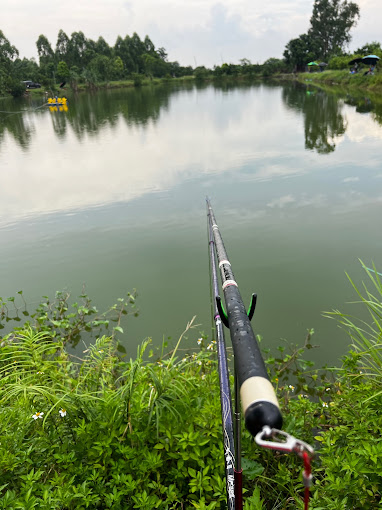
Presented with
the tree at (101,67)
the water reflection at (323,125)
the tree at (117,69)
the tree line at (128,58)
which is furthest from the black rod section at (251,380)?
the tree at (117,69)

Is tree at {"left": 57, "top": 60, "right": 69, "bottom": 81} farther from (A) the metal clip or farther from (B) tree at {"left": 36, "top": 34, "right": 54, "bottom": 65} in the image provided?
(A) the metal clip

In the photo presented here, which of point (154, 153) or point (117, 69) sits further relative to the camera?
point (117, 69)

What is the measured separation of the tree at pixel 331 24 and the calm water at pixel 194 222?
5328 cm

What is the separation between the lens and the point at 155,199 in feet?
22.2

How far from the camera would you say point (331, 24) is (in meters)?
52.3

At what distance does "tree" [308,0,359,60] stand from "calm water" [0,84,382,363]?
175 feet

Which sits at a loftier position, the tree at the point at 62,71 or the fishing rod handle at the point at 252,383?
the tree at the point at 62,71

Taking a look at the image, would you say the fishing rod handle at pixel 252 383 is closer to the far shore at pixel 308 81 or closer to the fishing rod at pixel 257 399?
the fishing rod at pixel 257 399

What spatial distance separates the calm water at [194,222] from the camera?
3.65 metres

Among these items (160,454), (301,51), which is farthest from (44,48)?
(160,454)

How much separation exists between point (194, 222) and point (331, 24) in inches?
2480

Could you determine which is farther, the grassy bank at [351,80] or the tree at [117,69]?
the tree at [117,69]

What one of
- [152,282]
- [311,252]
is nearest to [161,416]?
[152,282]

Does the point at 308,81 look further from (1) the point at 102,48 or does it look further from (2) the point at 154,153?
(1) the point at 102,48
